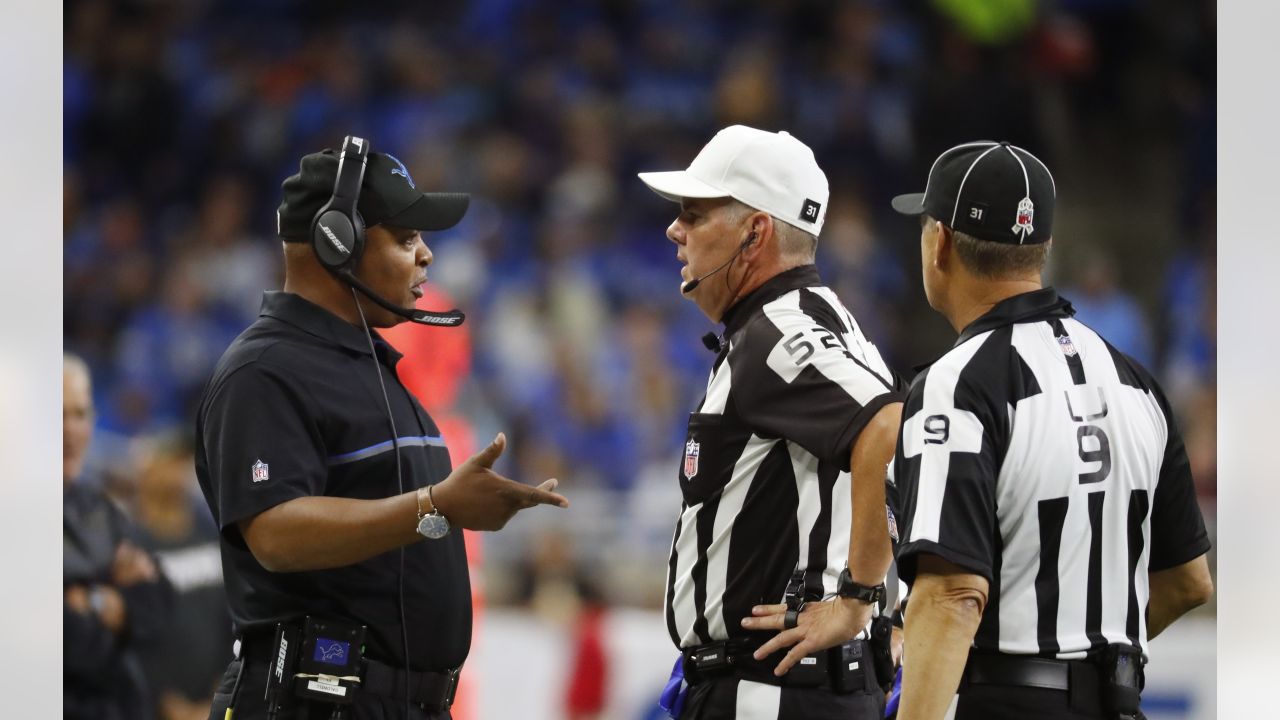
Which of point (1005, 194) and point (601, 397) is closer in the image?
point (1005, 194)

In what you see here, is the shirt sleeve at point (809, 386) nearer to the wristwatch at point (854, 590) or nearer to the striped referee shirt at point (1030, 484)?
the wristwatch at point (854, 590)

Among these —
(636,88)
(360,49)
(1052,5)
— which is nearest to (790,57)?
(636,88)

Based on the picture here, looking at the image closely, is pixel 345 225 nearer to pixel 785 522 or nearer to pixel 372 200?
pixel 372 200

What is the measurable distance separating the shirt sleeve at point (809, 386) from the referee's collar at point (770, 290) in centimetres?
10

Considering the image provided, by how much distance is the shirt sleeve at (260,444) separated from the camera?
231 centimetres

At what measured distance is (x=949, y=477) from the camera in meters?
2.06

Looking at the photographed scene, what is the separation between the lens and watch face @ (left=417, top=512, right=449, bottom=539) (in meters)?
2.24

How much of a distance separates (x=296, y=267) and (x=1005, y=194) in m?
1.23

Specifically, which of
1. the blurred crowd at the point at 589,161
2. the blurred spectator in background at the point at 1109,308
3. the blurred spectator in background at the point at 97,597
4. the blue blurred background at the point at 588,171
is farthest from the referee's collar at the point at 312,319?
the blurred spectator in background at the point at 1109,308

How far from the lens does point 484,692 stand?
Result: 5.83m

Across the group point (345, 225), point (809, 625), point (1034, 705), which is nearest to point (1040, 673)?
point (1034, 705)

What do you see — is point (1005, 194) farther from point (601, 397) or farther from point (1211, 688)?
point (601, 397)

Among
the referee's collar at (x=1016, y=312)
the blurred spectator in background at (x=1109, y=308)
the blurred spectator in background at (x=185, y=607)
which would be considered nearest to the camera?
the referee's collar at (x=1016, y=312)

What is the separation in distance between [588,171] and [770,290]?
556 cm
